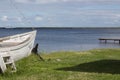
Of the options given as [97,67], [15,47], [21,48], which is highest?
[15,47]

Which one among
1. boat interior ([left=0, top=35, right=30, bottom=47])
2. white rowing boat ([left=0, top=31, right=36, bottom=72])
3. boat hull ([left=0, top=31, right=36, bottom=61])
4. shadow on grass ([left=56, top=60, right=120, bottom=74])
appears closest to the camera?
white rowing boat ([left=0, top=31, right=36, bottom=72])

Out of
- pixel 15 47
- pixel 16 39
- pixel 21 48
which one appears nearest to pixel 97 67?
pixel 15 47

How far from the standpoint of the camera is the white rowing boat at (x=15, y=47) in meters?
18.1

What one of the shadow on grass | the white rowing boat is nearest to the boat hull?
the white rowing boat

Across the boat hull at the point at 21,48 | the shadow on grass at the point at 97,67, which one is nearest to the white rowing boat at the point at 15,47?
the boat hull at the point at 21,48

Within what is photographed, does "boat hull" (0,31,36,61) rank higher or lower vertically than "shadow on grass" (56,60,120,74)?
higher

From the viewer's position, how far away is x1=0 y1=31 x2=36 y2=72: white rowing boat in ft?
59.5

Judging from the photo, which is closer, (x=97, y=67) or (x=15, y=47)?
(x=97, y=67)

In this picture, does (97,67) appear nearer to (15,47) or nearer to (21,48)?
(15,47)

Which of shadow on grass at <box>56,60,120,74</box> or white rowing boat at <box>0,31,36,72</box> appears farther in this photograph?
shadow on grass at <box>56,60,120,74</box>

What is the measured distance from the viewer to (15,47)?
22172mm

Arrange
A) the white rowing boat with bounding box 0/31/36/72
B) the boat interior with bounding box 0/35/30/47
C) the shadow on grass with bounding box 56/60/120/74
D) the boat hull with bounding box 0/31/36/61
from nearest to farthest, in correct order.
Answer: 1. the white rowing boat with bounding box 0/31/36/72
2. the shadow on grass with bounding box 56/60/120/74
3. the boat hull with bounding box 0/31/36/61
4. the boat interior with bounding box 0/35/30/47

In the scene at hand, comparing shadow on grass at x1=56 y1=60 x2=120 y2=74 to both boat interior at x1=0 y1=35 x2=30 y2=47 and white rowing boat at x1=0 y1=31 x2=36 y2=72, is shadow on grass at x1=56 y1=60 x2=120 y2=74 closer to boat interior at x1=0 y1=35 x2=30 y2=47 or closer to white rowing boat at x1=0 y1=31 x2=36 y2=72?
white rowing boat at x1=0 y1=31 x2=36 y2=72

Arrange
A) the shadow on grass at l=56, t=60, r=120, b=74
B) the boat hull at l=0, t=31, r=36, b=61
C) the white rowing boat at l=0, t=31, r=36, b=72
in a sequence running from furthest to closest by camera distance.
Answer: the boat hull at l=0, t=31, r=36, b=61
the shadow on grass at l=56, t=60, r=120, b=74
the white rowing boat at l=0, t=31, r=36, b=72
